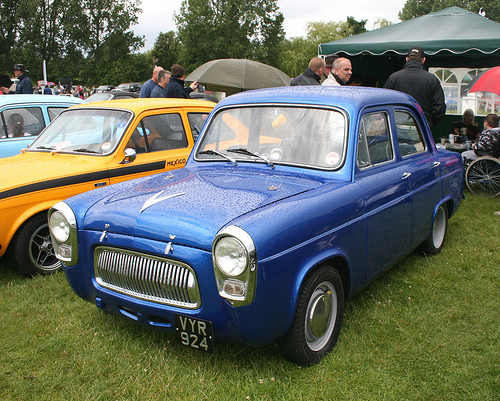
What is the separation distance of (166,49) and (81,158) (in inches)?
2971

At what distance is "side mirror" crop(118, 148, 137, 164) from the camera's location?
490 cm

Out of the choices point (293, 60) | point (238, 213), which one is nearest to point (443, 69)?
point (238, 213)

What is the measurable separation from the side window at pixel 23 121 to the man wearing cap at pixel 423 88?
5019 millimetres

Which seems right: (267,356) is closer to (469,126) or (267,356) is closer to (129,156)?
(129,156)

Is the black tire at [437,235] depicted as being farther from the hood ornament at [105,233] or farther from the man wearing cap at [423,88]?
the hood ornament at [105,233]

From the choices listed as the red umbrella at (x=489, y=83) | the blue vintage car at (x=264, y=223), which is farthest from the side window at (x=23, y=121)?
the red umbrella at (x=489, y=83)

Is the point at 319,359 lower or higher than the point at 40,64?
lower

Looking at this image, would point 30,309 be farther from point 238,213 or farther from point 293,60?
point 293,60

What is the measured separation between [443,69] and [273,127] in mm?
10858

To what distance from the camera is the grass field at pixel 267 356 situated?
2.83 m

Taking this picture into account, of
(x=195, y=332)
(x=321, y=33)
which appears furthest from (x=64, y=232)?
(x=321, y=33)

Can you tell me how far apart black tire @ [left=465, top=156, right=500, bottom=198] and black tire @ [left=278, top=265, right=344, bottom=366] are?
5.44 metres

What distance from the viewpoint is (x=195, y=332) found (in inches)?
106

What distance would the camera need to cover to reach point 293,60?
2485 inches
